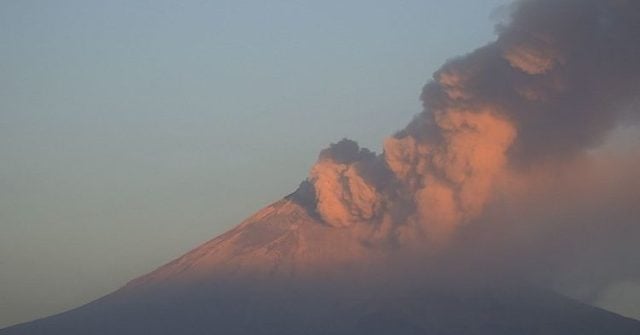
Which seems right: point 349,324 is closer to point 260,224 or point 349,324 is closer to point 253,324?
point 253,324

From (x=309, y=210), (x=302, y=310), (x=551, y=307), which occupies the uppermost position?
(x=309, y=210)

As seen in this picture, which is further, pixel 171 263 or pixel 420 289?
pixel 171 263

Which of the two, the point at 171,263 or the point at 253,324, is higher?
the point at 171,263

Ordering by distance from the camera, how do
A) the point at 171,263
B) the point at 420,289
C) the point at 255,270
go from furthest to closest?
the point at 171,263, the point at 255,270, the point at 420,289

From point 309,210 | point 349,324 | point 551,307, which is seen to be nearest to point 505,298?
point 551,307

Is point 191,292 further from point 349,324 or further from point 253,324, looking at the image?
point 349,324

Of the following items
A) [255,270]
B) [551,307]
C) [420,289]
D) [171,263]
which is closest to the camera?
[551,307]
